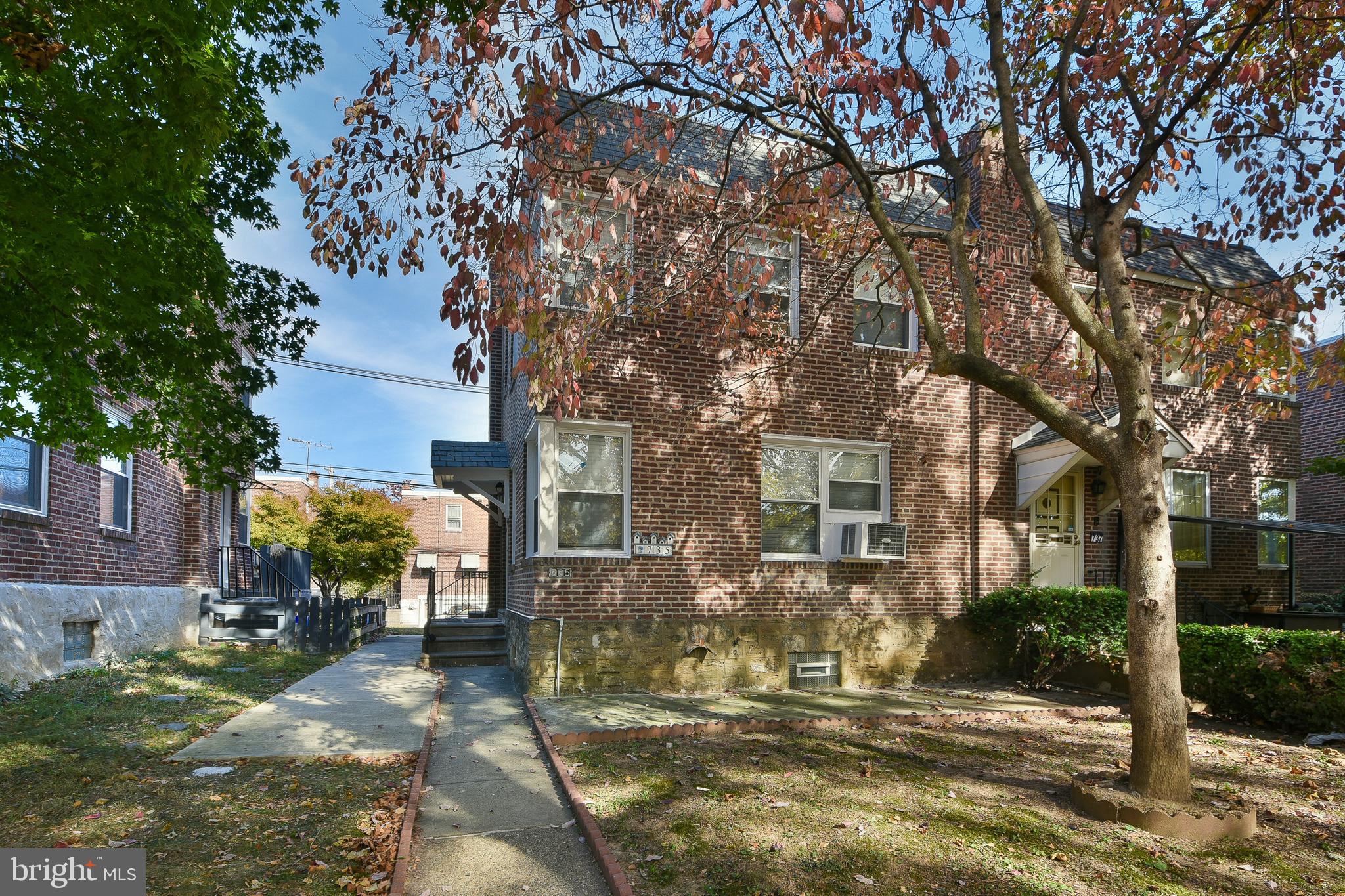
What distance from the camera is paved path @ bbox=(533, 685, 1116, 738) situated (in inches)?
315

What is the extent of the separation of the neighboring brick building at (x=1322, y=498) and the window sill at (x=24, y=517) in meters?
22.1

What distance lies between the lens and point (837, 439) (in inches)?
425

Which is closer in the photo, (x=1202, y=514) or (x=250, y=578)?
(x=1202, y=514)

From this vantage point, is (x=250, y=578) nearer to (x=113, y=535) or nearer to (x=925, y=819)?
(x=113, y=535)

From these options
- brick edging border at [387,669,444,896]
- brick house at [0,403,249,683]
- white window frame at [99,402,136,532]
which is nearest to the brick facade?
brick edging border at [387,669,444,896]

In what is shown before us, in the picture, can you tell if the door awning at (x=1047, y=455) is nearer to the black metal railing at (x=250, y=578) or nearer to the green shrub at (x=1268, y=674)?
the green shrub at (x=1268, y=674)

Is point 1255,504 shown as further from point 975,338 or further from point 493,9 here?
point 493,9

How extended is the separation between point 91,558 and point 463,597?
14436 mm

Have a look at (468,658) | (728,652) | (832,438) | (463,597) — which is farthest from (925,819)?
(463,597)

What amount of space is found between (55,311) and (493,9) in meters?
3.29

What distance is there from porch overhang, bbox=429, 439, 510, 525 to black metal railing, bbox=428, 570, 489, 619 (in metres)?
5.01

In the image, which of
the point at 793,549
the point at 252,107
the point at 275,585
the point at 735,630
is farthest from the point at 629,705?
the point at 275,585

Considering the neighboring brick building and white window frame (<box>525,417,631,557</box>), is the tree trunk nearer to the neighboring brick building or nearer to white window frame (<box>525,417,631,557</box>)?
white window frame (<box>525,417,631,557</box>)

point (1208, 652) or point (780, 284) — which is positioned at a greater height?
point (780, 284)
